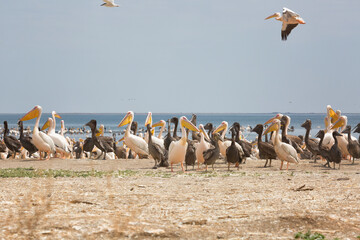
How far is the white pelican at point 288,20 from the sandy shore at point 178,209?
4050 millimetres

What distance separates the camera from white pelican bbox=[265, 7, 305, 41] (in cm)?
1355

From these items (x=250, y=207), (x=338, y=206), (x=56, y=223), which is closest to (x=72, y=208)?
(x=56, y=223)

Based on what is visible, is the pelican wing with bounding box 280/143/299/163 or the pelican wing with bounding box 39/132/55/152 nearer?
the pelican wing with bounding box 280/143/299/163

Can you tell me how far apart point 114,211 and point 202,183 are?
415 cm

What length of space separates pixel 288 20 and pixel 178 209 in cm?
757

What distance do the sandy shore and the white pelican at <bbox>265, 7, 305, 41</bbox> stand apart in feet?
13.3

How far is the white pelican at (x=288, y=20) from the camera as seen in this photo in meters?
13.6

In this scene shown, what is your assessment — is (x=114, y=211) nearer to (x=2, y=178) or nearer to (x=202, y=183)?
(x=202, y=183)

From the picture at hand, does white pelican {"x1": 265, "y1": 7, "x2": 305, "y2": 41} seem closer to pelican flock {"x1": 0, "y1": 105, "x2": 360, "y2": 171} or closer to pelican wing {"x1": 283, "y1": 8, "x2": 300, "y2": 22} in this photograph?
pelican wing {"x1": 283, "y1": 8, "x2": 300, "y2": 22}

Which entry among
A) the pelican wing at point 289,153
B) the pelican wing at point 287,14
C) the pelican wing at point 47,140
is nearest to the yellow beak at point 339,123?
the pelican wing at point 289,153

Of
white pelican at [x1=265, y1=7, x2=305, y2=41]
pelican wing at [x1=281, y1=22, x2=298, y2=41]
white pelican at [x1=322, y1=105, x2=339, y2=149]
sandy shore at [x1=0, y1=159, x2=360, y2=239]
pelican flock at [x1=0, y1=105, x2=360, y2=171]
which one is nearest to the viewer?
sandy shore at [x1=0, y1=159, x2=360, y2=239]

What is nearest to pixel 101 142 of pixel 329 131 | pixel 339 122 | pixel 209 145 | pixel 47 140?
pixel 47 140

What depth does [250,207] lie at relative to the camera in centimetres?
788

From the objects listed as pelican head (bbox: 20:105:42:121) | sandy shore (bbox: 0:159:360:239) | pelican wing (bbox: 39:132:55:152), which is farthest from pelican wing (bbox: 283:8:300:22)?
pelican head (bbox: 20:105:42:121)
